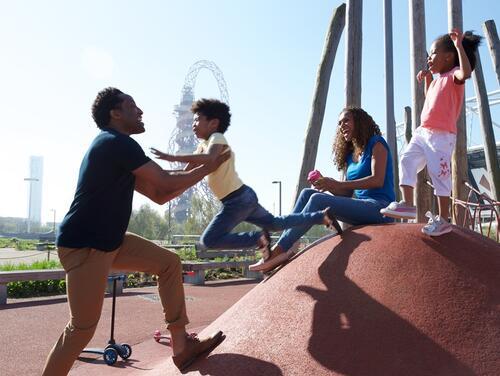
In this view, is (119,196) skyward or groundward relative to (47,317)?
skyward

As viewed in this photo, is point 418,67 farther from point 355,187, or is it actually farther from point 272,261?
point 272,261

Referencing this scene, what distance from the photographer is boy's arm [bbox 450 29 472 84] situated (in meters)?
4.12

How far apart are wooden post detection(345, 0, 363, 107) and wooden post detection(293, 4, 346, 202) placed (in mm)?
878

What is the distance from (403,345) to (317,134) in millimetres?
6809

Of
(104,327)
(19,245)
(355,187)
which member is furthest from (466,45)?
(19,245)

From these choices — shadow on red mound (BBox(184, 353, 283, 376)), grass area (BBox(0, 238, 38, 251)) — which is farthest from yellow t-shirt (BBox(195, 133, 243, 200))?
grass area (BBox(0, 238, 38, 251))

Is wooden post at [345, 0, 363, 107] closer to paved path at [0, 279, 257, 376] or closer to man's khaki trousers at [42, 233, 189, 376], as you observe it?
paved path at [0, 279, 257, 376]

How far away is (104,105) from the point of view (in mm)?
3211

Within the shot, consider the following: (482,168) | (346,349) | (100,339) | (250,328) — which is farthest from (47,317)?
(482,168)

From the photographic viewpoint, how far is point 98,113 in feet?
10.6

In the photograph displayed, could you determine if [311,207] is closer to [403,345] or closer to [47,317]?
[403,345]

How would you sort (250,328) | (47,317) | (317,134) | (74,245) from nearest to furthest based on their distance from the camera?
(74,245), (250,328), (47,317), (317,134)

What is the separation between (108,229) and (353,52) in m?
7.11

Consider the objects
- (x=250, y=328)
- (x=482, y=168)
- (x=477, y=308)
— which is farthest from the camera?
(x=482, y=168)
